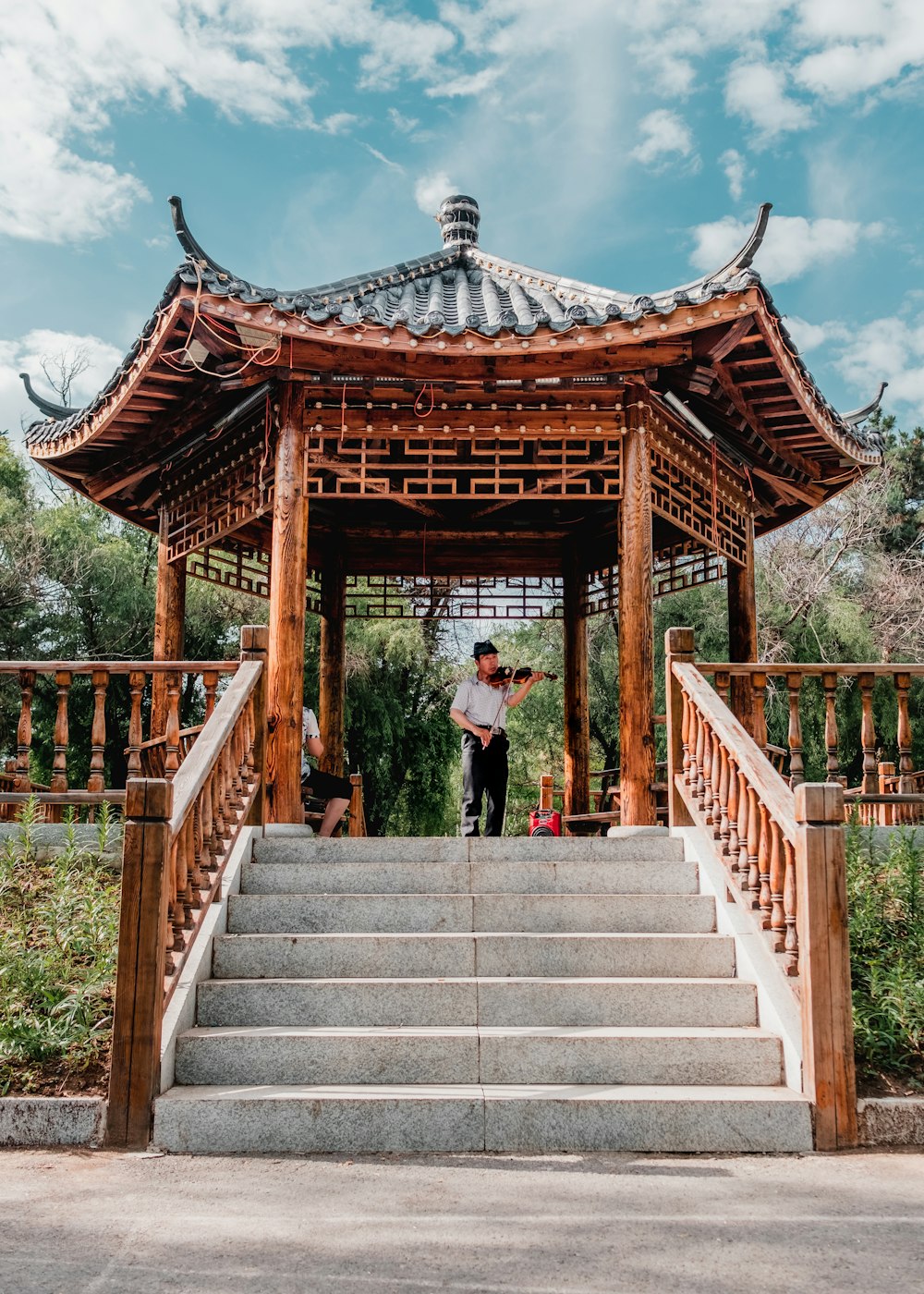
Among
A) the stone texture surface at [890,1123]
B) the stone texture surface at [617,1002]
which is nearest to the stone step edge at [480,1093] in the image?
the stone texture surface at [890,1123]

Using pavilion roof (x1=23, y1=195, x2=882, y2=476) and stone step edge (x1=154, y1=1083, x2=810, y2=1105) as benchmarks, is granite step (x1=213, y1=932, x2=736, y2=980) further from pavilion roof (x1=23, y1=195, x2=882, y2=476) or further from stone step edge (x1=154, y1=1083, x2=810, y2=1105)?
pavilion roof (x1=23, y1=195, x2=882, y2=476)

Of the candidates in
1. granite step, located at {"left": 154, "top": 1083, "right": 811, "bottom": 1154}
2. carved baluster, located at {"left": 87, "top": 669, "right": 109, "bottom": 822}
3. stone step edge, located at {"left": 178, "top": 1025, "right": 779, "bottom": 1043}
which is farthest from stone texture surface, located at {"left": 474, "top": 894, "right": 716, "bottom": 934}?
carved baluster, located at {"left": 87, "top": 669, "right": 109, "bottom": 822}

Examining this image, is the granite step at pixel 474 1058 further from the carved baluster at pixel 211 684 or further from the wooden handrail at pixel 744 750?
the carved baluster at pixel 211 684

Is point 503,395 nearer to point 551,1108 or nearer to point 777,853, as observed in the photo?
point 777,853

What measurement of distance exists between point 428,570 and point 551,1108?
7.52m

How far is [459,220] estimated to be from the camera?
10.3 meters

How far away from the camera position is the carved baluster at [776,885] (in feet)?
14.1

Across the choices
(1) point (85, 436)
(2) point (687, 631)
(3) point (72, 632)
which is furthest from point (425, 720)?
(2) point (687, 631)

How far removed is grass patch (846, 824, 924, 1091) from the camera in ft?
13.8

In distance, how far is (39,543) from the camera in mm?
16203

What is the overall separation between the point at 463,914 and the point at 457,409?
3567mm

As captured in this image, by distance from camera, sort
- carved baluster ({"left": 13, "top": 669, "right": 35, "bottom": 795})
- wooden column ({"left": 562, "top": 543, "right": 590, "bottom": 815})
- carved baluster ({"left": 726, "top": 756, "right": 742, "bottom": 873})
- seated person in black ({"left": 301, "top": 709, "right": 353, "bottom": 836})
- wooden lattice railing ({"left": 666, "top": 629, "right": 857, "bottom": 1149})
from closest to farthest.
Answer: wooden lattice railing ({"left": 666, "top": 629, "right": 857, "bottom": 1149}) < carved baluster ({"left": 726, "top": 756, "right": 742, "bottom": 873}) < carved baluster ({"left": 13, "top": 669, "right": 35, "bottom": 795}) < seated person in black ({"left": 301, "top": 709, "right": 353, "bottom": 836}) < wooden column ({"left": 562, "top": 543, "right": 590, "bottom": 815})

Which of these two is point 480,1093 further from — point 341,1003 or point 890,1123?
point 890,1123

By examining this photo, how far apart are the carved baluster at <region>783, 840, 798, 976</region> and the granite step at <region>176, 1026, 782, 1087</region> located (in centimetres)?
31
